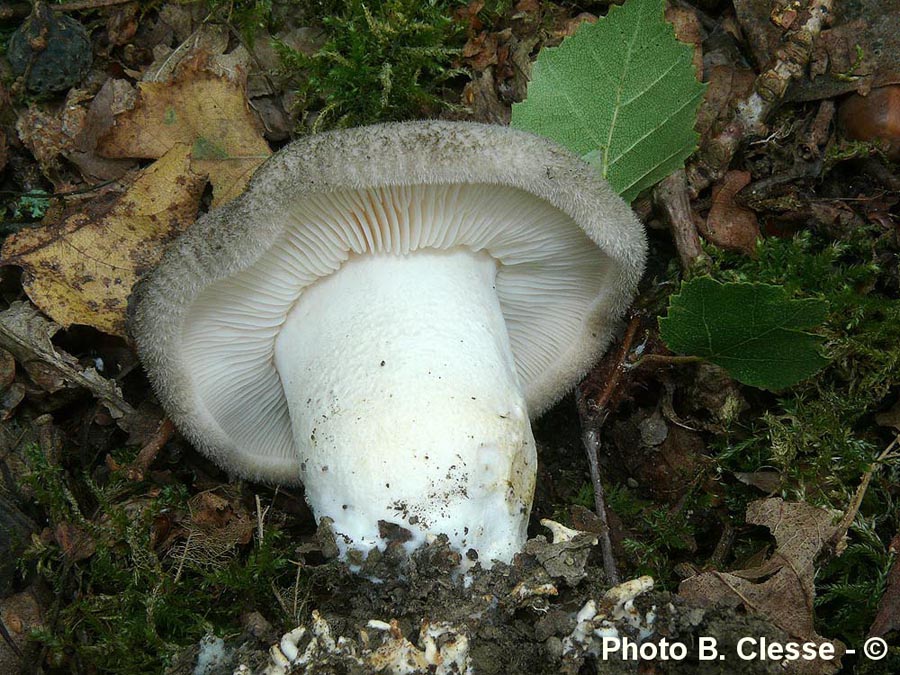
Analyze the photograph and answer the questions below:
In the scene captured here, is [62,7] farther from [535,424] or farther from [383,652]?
[383,652]

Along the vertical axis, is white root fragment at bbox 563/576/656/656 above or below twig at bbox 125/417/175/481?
below

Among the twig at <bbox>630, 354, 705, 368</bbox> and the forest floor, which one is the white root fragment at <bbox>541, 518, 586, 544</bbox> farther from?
the twig at <bbox>630, 354, 705, 368</bbox>

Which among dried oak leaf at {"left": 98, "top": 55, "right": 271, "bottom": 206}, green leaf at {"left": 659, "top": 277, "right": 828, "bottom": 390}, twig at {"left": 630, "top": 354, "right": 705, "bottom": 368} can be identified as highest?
dried oak leaf at {"left": 98, "top": 55, "right": 271, "bottom": 206}

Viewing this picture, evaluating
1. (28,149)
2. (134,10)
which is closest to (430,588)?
(28,149)

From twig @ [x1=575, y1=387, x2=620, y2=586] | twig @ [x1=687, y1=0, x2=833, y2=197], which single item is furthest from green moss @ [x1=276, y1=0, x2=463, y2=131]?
twig @ [x1=575, y1=387, x2=620, y2=586]

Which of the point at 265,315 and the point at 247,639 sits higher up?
the point at 265,315

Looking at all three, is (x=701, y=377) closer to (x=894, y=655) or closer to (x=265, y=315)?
(x=894, y=655)

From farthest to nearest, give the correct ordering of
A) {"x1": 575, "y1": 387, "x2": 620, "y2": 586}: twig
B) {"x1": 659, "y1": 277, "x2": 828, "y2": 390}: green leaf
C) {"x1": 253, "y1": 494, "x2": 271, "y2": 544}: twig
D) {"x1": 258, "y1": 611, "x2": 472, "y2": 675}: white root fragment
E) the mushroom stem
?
{"x1": 253, "y1": 494, "x2": 271, "y2": 544}: twig → {"x1": 575, "y1": 387, "x2": 620, "y2": 586}: twig → {"x1": 659, "y1": 277, "x2": 828, "y2": 390}: green leaf → the mushroom stem → {"x1": 258, "y1": 611, "x2": 472, "y2": 675}: white root fragment
